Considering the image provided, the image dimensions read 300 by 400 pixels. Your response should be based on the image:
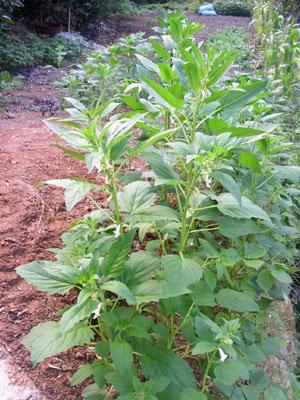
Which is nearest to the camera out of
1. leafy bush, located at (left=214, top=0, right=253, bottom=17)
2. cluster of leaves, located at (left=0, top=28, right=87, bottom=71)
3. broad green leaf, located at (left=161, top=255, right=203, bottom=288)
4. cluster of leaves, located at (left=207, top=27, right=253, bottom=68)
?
broad green leaf, located at (left=161, top=255, right=203, bottom=288)

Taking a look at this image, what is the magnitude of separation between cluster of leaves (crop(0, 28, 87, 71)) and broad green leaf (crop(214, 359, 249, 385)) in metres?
5.48

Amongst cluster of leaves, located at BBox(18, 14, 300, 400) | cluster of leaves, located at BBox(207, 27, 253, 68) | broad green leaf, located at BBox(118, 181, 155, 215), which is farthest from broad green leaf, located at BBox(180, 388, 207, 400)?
cluster of leaves, located at BBox(207, 27, 253, 68)

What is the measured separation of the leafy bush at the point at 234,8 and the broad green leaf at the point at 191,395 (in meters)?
15.2

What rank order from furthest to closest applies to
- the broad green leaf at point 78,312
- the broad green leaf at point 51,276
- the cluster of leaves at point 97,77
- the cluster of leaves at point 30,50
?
the cluster of leaves at point 30,50, the cluster of leaves at point 97,77, the broad green leaf at point 51,276, the broad green leaf at point 78,312

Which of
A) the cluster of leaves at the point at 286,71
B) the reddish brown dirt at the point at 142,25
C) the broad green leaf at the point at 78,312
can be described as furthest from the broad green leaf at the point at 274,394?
the reddish brown dirt at the point at 142,25

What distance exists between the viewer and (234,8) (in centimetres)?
1538

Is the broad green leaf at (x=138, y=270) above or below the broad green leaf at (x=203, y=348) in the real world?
above

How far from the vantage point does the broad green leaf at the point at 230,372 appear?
1.51 metres

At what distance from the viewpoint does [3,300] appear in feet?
6.27

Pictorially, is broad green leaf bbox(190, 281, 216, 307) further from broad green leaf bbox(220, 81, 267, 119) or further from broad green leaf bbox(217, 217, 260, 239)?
broad green leaf bbox(220, 81, 267, 119)

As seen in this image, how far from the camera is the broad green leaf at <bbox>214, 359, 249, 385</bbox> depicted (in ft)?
4.96

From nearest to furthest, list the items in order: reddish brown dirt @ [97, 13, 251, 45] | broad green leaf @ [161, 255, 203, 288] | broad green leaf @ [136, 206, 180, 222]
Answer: broad green leaf @ [161, 255, 203, 288] < broad green leaf @ [136, 206, 180, 222] < reddish brown dirt @ [97, 13, 251, 45]

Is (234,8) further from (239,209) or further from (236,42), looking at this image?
(239,209)

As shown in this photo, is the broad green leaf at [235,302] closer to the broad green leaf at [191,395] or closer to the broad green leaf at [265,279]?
the broad green leaf at [265,279]
